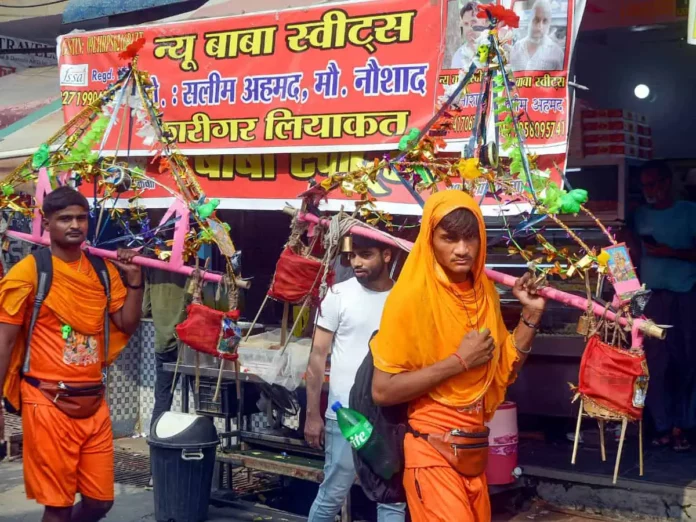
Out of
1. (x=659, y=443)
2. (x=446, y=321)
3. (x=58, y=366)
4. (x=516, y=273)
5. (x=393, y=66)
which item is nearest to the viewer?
(x=446, y=321)

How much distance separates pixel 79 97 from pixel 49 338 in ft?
11.3

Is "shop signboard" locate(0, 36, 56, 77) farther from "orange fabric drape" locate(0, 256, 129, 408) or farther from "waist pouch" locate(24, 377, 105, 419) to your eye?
"waist pouch" locate(24, 377, 105, 419)

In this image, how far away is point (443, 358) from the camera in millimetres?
3873

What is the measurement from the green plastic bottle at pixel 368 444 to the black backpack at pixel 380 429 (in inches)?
0.9

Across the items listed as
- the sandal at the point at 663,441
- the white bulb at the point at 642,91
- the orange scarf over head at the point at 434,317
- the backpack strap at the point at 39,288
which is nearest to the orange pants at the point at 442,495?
the orange scarf over head at the point at 434,317

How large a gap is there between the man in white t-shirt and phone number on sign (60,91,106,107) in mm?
3559

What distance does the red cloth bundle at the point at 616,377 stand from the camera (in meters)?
4.42

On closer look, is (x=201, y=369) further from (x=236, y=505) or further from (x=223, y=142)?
(x=223, y=142)

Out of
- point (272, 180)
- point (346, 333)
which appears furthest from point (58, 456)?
point (272, 180)

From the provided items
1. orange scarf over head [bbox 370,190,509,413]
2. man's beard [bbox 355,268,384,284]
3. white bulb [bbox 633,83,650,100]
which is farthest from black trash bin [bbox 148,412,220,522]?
white bulb [bbox 633,83,650,100]

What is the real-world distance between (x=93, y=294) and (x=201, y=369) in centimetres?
208

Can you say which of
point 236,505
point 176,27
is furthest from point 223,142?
point 236,505

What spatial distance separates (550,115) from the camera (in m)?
5.73

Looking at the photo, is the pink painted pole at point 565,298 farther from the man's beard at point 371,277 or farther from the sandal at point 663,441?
the sandal at point 663,441
